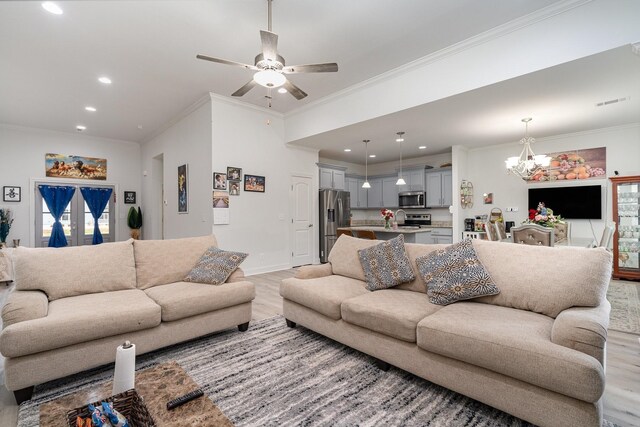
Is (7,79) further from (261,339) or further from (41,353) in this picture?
(261,339)

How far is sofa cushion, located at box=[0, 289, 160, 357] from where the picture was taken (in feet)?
6.02

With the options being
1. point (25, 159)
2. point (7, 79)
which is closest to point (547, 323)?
point (7, 79)

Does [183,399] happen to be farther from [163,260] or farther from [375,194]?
[375,194]

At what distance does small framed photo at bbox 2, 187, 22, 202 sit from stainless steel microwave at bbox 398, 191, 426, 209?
893 cm

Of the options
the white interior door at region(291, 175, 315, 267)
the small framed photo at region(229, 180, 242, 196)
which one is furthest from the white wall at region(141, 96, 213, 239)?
the white interior door at region(291, 175, 315, 267)

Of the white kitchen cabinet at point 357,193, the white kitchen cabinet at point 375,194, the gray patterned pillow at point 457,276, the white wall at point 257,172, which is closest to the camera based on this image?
the gray patterned pillow at point 457,276

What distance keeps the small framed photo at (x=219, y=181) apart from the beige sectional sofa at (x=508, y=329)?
2.97 meters

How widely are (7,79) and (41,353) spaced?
183 inches

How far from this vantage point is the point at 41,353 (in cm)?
192

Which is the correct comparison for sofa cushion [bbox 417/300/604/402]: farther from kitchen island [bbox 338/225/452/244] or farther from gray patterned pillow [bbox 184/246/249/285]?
kitchen island [bbox 338/225/452/244]

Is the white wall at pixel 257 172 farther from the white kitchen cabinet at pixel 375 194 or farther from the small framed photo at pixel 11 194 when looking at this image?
the small framed photo at pixel 11 194

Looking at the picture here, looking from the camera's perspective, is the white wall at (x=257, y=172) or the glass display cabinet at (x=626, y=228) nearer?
the glass display cabinet at (x=626, y=228)

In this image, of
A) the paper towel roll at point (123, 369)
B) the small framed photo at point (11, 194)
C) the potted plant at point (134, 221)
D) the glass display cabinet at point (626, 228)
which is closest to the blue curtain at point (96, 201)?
the potted plant at point (134, 221)

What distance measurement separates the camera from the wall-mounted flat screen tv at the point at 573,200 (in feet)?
17.8
